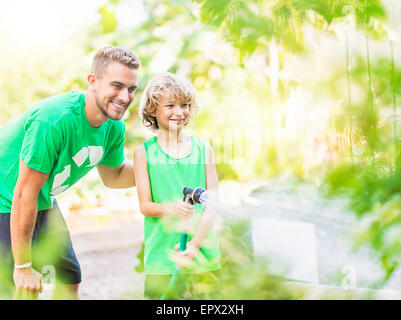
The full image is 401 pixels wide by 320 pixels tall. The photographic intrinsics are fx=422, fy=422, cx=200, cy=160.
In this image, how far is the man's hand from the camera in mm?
1061

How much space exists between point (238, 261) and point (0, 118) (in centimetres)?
125

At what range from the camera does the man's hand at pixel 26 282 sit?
Result: 1.06m

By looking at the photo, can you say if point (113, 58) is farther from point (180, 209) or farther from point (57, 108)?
point (180, 209)

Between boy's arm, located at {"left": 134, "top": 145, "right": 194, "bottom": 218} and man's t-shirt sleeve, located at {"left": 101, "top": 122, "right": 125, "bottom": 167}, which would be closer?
boy's arm, located at {"left": 134, "top": 145, "right": 194, "bottom": 218}

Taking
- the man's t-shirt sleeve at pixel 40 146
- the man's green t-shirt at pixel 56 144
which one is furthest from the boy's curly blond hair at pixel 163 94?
the man's t-shirt sleeve at pixel 40 146

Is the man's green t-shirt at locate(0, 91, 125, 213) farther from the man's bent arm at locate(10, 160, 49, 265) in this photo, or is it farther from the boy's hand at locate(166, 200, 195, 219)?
the boy's hand at locate(166, 200, 195, 219)

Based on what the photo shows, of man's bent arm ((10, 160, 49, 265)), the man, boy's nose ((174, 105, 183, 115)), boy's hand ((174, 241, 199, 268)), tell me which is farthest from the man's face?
boy's hand ((174, 241, 199, 268))

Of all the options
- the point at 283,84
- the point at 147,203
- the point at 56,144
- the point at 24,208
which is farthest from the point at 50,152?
the point at 283,84

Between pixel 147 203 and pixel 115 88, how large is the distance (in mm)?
303

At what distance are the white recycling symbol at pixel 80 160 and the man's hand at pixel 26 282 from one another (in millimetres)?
225

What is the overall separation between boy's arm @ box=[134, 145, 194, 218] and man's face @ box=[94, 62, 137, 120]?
0.13 m

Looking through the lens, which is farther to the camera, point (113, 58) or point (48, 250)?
point (48, 250)

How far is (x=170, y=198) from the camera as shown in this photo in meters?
1.10

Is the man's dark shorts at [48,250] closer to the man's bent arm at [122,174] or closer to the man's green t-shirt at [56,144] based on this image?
the man's green t-shirt at [56,144]
